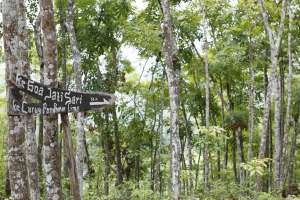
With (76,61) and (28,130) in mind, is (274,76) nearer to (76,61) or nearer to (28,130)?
(76,61)

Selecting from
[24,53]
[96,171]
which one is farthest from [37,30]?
[96,171]

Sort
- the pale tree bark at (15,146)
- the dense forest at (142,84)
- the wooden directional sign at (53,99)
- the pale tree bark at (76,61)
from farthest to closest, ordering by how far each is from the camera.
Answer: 1. the pale tree bark at (76,61)
2. the dense forest at (142,84)
3. the pale tree bark at (15,146)
4. the wooden directional sign at (53,99)

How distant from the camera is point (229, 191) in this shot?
13086mm

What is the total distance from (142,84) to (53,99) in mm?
15761

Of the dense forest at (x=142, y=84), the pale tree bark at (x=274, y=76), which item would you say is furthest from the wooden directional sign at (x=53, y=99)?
the pale tree bark at (x=274, y=76)

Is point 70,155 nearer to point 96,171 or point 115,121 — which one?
point 115,121

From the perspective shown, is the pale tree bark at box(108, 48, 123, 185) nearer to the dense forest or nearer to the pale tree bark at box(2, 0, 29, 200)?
the dense forest

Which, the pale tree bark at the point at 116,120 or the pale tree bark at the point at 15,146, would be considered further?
the pale tree bark at the point at 116,120

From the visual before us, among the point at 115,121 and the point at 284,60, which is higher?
the point at 284,60

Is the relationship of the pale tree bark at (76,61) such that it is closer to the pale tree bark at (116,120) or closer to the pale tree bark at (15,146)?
the pale tree bark at (15,146)

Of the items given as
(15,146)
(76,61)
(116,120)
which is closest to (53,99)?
(15,146)

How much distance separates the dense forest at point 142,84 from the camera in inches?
244

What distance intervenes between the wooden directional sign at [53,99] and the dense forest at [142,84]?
12 mm

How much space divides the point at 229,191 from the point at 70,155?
8231 millimetres
